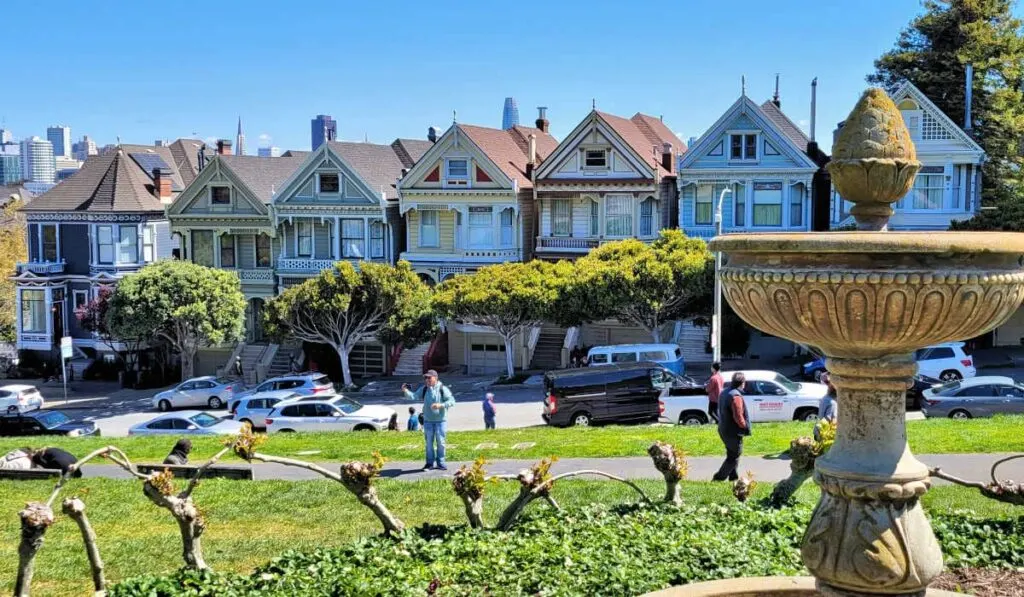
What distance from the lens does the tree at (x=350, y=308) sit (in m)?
42.5

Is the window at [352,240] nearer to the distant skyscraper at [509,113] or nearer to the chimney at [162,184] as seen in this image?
the chimney at [162,184]

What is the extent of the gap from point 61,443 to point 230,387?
1650cm

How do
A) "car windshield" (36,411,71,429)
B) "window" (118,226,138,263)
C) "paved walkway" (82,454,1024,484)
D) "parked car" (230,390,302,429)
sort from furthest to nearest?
"window" (118,226,138,263) < "parked car" (230,390,302,429) < "car windshield" (36,411,71,429) < "paved walkway" (82,454,1024,484)

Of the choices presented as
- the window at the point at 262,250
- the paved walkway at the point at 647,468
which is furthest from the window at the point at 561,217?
the paved walkway at the point at 647,468

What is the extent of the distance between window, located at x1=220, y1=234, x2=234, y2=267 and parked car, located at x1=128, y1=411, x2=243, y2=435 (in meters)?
21.7

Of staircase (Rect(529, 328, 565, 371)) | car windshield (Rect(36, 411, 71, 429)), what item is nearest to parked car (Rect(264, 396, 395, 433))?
car windshield (Rect(36, 411, 71, 429))

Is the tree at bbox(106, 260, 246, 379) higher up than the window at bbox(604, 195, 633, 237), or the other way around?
the window at bbox(604, 195, 633, 237)

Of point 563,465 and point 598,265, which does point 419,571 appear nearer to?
point 563,465

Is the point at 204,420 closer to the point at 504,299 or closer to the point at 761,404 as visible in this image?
the point at 504,299

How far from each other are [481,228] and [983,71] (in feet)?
69.6

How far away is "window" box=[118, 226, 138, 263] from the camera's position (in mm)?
52031

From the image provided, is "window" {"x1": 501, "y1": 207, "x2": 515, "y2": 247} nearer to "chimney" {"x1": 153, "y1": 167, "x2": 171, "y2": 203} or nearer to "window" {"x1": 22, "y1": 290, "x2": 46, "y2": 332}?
"chimney" {"x1": 153, "y1": 167, "x2": 171, "y2": 203}

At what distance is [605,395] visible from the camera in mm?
28250

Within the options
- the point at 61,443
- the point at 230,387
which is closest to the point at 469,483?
the point at 61,443
